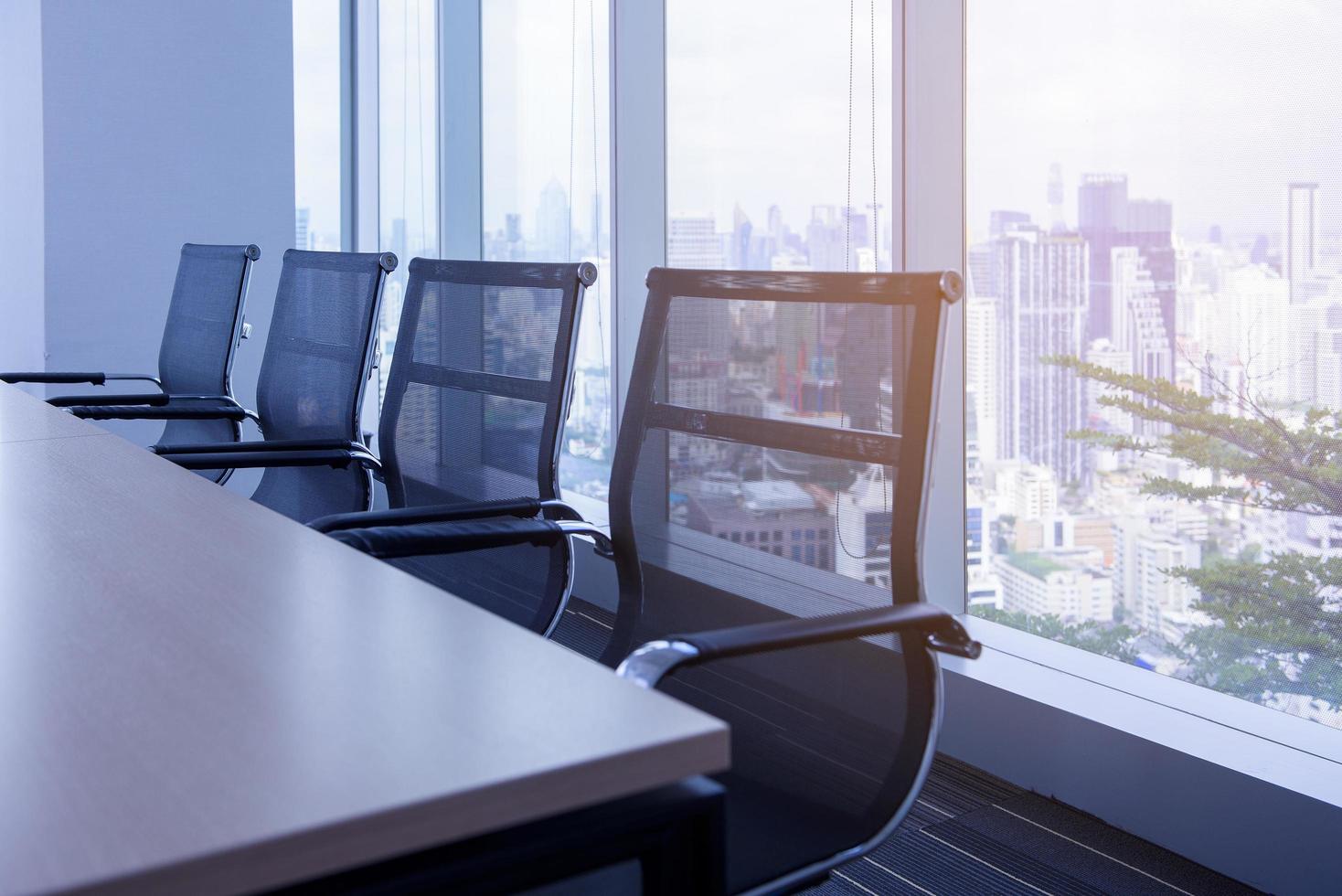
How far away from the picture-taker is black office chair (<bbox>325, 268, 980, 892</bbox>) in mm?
1278

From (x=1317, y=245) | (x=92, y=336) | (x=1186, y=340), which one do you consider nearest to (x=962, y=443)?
(x=1186, y=340)

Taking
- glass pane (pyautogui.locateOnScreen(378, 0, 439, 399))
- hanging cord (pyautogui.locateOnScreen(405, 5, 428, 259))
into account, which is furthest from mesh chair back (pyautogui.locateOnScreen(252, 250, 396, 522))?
hanging cord (pyautogui.locateOnScreen(405, 5, 428, 259))

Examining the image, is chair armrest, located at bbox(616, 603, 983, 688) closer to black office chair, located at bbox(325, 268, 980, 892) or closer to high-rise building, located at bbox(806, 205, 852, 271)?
black office chair, located at bbox(325, 268, 980, 892)

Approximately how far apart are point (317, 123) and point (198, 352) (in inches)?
106

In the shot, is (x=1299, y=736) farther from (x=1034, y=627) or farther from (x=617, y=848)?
(x=617, y=848)

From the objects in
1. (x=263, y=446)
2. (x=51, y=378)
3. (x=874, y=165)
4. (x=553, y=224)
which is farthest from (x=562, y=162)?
(x=263, y=446)

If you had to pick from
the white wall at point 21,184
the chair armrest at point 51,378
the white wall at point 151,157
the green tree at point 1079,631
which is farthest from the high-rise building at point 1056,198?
the white wall at point 21,184

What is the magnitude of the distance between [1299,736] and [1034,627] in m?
0.62

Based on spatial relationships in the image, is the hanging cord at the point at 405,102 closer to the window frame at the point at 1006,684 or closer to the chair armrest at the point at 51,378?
the window frame at the point at 1006,684

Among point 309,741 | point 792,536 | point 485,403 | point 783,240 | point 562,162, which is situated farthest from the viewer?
point 562,162

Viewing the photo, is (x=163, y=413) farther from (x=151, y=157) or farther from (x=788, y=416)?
(x=151, y=157)

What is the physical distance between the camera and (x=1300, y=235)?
6.57 ft

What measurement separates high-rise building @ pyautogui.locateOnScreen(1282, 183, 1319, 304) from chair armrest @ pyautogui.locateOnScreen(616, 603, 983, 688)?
1134mm

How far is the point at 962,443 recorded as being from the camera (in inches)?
108
